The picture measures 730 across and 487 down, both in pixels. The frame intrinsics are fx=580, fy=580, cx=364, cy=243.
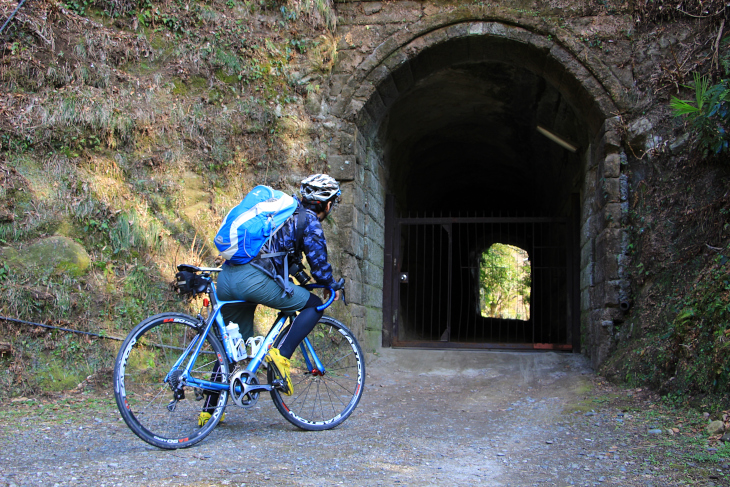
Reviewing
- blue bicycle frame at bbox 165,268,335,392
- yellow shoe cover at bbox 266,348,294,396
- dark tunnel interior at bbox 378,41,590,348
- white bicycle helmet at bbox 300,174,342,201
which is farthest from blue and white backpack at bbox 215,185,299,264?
dark tunnel interior at bbox 378,41,590,348

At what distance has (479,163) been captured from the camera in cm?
1151

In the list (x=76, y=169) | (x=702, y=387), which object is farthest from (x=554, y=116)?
(x=76, y=169)

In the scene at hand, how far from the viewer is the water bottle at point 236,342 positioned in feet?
11.1

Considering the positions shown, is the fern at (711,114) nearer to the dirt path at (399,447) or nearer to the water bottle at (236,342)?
the dirt path at (399,447)

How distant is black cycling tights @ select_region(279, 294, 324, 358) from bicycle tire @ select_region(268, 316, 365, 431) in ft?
0.18

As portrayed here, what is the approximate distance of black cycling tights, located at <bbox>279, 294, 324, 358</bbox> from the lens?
3.62 metres

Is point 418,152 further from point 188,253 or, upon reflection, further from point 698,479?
point 698,479

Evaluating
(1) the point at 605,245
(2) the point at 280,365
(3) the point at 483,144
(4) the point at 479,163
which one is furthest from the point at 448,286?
(4) the point at 479,163

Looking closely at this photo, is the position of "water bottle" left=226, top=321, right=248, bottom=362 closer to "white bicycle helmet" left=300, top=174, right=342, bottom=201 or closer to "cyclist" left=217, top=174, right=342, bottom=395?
"cyclist" left=217, top=174, right=342, bottom=395

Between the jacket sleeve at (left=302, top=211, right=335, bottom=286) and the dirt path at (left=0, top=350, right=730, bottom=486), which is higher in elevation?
the jacket sleeve at (left=302, top=211, right=335, bottom=286)

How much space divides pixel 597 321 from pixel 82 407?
4918mm

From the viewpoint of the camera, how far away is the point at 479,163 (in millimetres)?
11508

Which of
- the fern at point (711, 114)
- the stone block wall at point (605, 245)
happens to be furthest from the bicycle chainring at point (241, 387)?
the fern at point (711, 114)

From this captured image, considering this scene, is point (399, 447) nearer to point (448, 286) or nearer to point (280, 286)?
point (280, 286)
